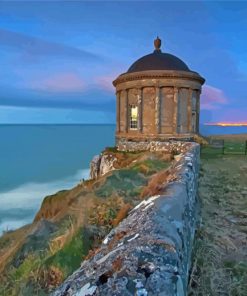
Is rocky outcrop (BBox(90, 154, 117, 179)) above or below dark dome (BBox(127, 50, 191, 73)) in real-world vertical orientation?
below

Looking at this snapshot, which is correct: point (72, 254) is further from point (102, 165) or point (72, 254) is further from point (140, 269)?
point (102, 165)

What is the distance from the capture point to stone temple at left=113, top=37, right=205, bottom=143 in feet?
75.6

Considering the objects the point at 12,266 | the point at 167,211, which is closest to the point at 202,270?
the point at 167,211

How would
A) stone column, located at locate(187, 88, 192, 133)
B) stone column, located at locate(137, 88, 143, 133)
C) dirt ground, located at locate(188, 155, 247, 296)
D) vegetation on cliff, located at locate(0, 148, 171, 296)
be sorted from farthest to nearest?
1. stone column, located at locate(187, 88, 192, 133)
2. stone column, located at locate(137, 88, 143, 133)
3. vegetation on cliff, located at locate(0, 148, 171, 296)
4. dirt ground, located at locate(188, 155, 247, 296)

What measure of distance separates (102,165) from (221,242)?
706 inches

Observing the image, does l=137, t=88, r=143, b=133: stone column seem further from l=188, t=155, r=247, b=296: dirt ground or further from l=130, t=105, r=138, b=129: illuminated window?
l=188, t=155, r=247, b=296: dirt ground

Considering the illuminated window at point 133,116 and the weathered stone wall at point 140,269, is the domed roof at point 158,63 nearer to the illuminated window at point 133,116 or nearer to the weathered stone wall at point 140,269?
the illuminated window at point 133,116

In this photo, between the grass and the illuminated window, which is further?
the illuminated window

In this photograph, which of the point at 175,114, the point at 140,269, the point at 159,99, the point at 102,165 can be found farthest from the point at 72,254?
the point at 175,114

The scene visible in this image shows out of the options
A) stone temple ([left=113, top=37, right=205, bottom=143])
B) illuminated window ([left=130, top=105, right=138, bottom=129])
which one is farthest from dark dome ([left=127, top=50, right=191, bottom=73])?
illuminated window ([left=130, top=105, right=138, bottom=129])

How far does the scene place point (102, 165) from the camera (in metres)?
22.8

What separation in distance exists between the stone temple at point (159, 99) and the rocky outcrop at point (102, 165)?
9.64 feet

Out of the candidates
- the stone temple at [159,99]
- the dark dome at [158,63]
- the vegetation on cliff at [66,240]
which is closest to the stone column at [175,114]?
the stone temple at [159,99]

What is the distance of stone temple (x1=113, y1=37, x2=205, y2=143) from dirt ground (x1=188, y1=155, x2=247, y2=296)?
43.9 ft
